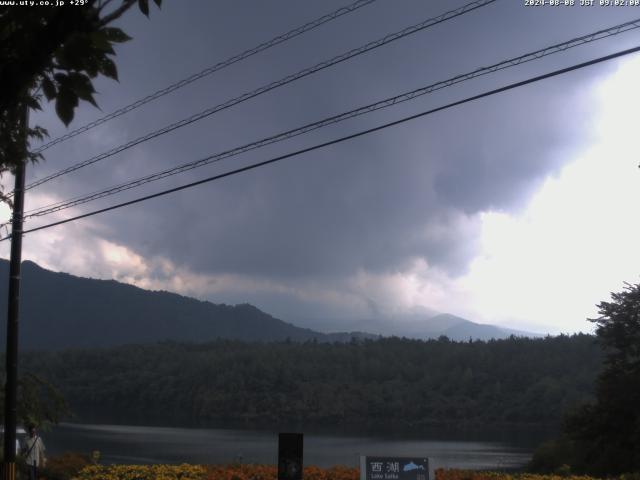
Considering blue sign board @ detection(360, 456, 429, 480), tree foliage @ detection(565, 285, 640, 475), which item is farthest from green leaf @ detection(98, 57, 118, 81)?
tree foliage @ detection(565, 285, 640, 475)

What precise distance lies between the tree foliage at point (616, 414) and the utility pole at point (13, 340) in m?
22.1

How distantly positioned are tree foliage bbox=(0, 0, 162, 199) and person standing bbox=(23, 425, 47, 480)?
12.4 metres

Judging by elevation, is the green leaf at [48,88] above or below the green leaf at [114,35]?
below

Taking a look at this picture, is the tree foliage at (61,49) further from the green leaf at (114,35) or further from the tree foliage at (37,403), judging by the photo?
the tree foliage at (37,403)

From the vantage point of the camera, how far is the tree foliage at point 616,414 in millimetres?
28781

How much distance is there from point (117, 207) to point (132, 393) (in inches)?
3883

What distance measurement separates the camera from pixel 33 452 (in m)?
14.8

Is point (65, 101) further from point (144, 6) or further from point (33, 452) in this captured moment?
point (33, 452)

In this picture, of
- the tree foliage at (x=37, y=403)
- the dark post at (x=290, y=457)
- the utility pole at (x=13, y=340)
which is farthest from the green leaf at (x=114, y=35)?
the tree foliage at (x=37, y=403)

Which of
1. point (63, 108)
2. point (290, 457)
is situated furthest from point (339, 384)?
point (63, 108)

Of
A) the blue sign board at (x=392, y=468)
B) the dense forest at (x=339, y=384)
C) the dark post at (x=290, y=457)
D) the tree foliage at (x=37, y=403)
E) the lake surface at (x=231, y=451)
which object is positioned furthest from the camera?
the dense forest at (x=339, y=384)

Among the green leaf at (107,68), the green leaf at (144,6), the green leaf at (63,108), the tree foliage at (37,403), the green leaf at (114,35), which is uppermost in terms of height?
the green leaf at (144,6)

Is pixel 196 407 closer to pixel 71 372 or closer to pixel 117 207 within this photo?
pixel 71 372

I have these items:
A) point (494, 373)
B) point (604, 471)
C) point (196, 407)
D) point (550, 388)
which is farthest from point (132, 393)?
point (604, 471)
